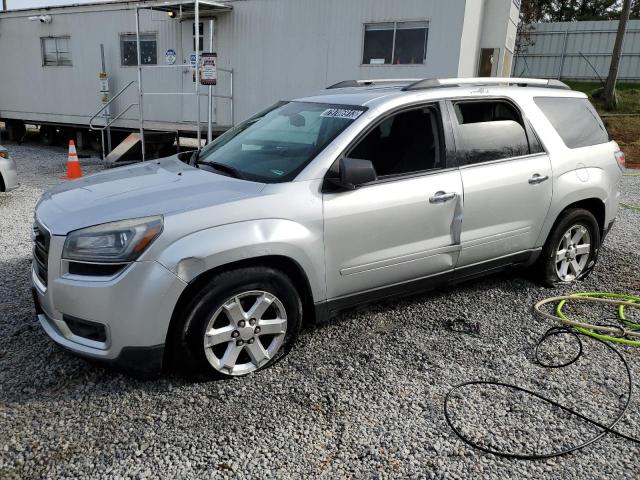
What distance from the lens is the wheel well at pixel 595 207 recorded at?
181 inches

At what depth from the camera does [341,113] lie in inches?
144

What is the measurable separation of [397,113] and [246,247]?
149 centimetres

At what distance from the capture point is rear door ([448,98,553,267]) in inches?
151

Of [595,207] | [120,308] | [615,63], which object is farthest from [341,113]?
[615,63]

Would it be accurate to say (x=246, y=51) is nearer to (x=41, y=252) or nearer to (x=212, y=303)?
(x=41, y=252)

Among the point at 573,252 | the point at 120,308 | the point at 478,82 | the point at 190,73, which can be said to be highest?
the point at 478,82

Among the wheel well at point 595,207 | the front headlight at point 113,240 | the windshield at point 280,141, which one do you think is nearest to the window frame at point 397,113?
the windshield at point 280,141

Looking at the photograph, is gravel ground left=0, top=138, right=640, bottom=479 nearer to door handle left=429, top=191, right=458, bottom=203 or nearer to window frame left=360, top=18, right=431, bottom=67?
door handle left=429, top=191, right=458, bottom=203

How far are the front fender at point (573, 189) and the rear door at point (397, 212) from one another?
1.07 m

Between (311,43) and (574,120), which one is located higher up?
(311,43)

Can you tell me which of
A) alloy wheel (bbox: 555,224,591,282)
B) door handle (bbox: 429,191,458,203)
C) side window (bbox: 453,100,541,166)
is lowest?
alloy wheel (bbox: 555,224,591,282)

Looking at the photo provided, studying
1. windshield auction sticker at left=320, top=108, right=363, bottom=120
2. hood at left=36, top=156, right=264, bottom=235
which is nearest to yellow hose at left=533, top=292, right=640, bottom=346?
windshield auction sticker at left=320, top=108, right=363, bottom=120

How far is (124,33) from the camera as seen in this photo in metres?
12.9

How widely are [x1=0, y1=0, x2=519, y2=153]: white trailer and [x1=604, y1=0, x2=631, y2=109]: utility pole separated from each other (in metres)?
8.59
